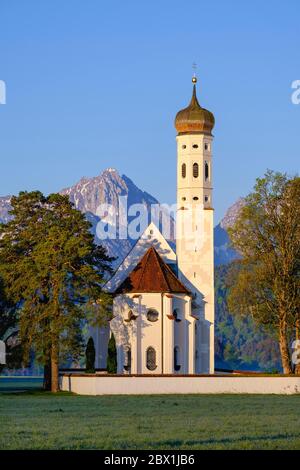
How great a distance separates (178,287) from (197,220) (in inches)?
373

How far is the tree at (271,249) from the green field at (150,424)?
1871cm

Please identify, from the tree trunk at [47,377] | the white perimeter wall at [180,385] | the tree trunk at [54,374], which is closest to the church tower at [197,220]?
the tree trunk at [47,377]

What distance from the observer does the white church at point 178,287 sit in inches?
3364

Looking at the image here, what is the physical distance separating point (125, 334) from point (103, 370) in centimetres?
391

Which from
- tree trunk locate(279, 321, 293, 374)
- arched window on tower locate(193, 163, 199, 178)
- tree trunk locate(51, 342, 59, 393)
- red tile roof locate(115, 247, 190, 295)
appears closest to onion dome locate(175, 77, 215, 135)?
arched window on tower locate(193, 163, 199, 178)

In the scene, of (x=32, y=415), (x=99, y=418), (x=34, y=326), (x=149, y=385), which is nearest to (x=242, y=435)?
(x=99, y=418)

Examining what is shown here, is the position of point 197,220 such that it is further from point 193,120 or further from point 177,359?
point 177,359

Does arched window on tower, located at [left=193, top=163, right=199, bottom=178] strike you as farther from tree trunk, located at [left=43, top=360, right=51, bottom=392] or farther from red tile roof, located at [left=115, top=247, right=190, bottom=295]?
tree trunk, located at [left=43, top=360, right=51, bottom=392]

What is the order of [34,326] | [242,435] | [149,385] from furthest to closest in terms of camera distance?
[34,326] → [149,385] → [242,435]

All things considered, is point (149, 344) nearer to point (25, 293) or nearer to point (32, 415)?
point (25, 293)

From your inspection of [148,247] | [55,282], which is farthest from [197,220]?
[55,282]

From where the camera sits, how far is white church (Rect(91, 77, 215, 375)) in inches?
3364

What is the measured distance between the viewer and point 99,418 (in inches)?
1678

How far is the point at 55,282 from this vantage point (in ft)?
247
